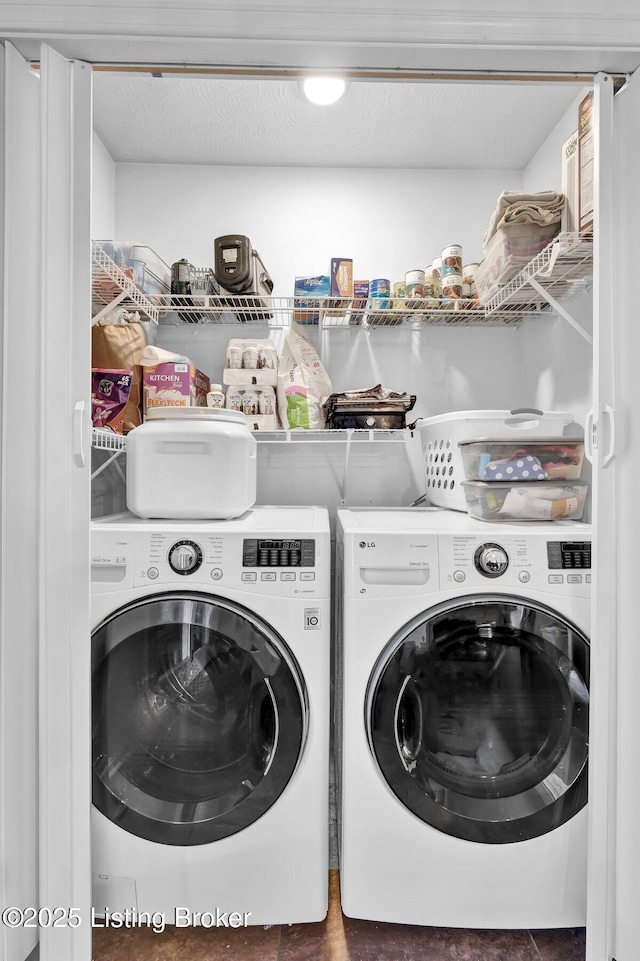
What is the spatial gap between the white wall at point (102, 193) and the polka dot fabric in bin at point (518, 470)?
5.24ft

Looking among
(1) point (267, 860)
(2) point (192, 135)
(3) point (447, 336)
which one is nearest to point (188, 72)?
(2) point (192, 135)

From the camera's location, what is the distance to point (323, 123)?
1831mm

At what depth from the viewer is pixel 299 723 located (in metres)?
1.20

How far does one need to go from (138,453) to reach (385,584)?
29.5 inches

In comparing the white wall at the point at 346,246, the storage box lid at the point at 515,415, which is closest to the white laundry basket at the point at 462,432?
the storage box lid at the point at 515,415

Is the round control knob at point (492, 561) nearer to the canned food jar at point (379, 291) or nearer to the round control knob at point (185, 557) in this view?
the round control knob at point (185, 557)

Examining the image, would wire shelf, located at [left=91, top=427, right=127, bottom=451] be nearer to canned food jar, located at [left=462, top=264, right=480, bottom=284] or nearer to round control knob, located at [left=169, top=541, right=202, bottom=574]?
round control knob, located at [left=169, top=541, right=202, bottom=574]

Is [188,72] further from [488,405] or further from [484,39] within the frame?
[488,405]

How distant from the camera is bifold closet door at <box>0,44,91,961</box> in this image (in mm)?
967

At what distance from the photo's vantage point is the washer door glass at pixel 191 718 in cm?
120

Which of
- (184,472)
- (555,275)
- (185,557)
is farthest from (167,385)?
(555,275)

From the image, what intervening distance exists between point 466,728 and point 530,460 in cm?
72

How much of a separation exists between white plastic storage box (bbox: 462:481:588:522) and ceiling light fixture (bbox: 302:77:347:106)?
133 cm

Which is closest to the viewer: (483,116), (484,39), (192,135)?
(484,39)
